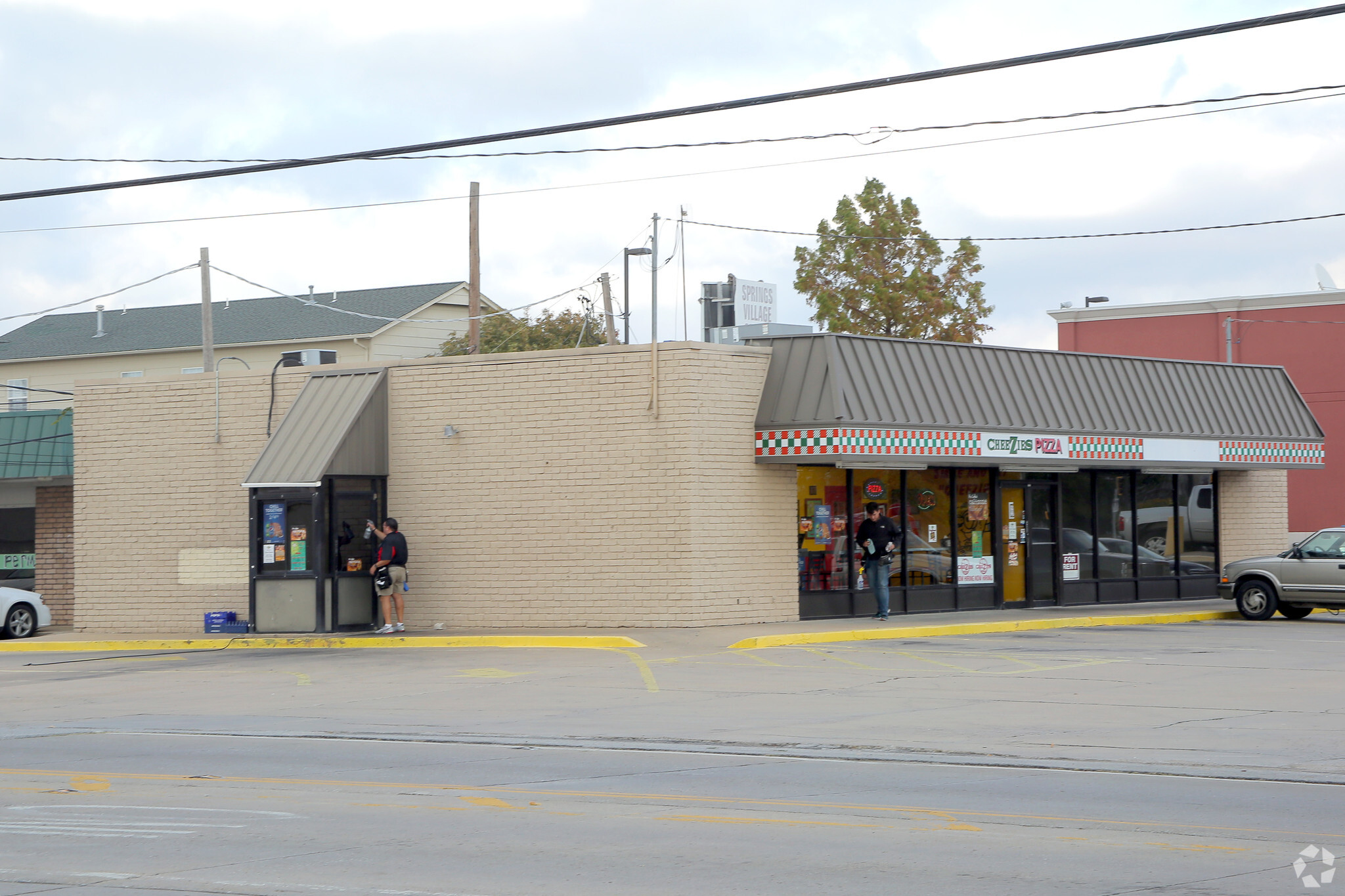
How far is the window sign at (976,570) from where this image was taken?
2531 centimetres

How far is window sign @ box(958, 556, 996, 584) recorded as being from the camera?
25312 mm

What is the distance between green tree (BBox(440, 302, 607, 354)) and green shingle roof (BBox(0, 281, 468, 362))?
7.12ft

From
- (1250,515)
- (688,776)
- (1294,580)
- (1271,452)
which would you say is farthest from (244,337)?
(688,776)

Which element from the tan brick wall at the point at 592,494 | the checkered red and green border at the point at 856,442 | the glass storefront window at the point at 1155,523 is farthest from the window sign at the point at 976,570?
the glass storefront window at the point at 1155,523

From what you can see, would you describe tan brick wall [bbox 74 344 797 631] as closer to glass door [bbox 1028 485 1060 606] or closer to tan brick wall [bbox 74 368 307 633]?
tan brick wall [bbox 74 368 307 633]

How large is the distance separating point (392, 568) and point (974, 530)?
9972 millimetres

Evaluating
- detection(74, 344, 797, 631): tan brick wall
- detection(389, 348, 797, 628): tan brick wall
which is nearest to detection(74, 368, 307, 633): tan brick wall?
detection(74, 344, 797, 631): tan brick wall

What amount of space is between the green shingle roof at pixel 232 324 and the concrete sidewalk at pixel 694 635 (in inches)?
795

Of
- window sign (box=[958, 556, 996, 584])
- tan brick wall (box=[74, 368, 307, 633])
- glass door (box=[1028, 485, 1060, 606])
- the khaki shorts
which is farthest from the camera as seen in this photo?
glass door (box=[1028, 485, 1060, 606])

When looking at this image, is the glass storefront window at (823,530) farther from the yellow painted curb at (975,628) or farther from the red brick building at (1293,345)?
the red brick building at (1293,345)

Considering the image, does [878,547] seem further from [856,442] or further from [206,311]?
[206,311]

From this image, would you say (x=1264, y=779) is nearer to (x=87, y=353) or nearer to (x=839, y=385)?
(x=839, y=385)

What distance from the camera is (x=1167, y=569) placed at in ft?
95.3

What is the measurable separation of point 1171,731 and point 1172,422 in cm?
1573
